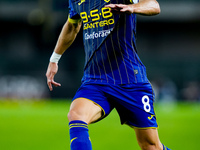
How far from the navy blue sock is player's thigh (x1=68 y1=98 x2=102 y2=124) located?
67 millimetres

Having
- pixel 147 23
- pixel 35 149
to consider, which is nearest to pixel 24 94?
pixel 147 23

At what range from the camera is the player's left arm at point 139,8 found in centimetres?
361

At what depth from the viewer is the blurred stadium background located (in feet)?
67.7

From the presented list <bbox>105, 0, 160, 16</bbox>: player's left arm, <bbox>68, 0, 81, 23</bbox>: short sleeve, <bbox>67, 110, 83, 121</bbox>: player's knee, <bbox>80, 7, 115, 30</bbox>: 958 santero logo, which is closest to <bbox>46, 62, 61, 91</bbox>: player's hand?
<bbox>68, 0, 81, 23</bbox>: short sleeve

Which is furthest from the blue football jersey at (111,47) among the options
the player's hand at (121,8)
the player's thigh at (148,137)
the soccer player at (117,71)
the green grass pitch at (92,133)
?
the green grass pitch at (92,133)

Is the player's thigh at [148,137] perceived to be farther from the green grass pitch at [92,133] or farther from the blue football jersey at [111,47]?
the green grass pitch at [92,133]

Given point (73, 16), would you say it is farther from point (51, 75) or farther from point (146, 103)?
point (146, 103)

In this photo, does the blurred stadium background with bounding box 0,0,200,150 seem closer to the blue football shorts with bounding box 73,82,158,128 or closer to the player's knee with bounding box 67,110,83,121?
the blue football shorts with bounding box 73,82,158,128

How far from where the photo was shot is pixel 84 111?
13.1 feet

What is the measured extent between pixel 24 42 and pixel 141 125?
22981 millimetres

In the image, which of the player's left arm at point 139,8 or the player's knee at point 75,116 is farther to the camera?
the player's knee at point 75,116

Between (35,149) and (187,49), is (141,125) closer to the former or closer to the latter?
(35,149)

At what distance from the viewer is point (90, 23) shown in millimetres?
4523

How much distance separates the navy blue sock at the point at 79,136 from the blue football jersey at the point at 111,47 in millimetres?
679
